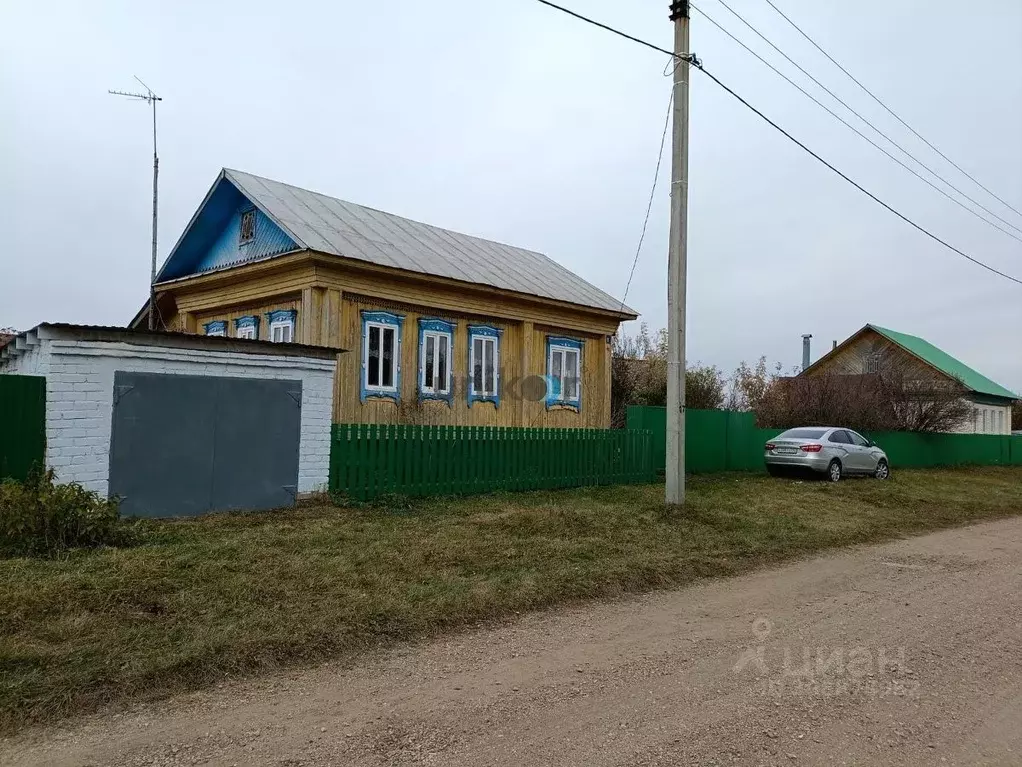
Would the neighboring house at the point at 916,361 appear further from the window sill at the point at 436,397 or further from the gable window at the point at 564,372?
the window sill at the point at 436,397

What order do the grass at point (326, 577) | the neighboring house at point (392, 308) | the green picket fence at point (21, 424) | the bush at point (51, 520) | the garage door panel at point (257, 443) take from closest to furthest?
the grass at point (326, 577) < the bush at point (51, 520) < the green picket fence at point (21, 424) < the garage door panel at point (257, 443) < the neighboring house at point (392, 308)

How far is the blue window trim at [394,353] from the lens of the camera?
15672 millimetres

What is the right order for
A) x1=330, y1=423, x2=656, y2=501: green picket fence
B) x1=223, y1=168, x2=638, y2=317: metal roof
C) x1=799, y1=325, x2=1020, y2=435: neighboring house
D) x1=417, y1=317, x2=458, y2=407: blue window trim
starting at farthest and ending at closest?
1. x1=799, y1=325, x2=1020, y2=435: neighboring house
2. x1=417, y1=317, x2=458, y2=407: blue window trim
3. x1=223, y1=168, x2=638, y2=317: metal roof
4. x1=330, y1=423, x2=656, y2=501: green picket fence

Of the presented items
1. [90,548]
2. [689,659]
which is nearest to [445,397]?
[90,548]

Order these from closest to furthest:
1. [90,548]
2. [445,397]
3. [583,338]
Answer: [90,548]
[445,397]
[583,338]

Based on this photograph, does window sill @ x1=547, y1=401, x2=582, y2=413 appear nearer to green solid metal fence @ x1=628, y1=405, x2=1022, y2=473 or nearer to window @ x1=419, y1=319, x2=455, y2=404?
green solid metal fence @ x1=628, y1=405, x2=1022, y2=473

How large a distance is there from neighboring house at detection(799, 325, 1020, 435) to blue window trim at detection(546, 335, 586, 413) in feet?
80.6

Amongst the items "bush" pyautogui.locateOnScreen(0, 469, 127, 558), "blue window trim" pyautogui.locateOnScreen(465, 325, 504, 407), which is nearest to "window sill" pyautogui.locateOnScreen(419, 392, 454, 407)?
"blue window trim" pyautogui.locateOnScreen(465, 325, 504, 407)

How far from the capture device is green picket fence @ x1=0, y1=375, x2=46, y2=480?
9000 millimetres

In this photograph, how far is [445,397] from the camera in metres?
17.1

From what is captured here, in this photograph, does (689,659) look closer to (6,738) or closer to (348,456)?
(6,738)

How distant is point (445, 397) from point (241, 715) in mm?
12934

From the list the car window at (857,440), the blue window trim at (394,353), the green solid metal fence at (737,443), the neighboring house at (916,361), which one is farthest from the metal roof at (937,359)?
the blue window trim at (394,353)

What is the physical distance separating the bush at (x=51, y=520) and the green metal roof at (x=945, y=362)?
132ft
